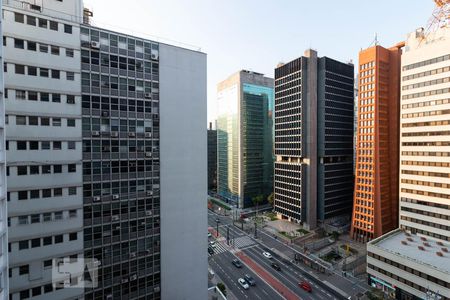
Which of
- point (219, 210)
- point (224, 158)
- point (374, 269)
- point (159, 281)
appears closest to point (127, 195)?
point (159, 281)

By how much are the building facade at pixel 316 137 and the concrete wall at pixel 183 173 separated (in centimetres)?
5789

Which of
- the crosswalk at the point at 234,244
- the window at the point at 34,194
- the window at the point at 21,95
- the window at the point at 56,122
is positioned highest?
the window at the point at 21,95

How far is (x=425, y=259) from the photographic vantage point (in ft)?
154

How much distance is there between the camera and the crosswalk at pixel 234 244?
241 ft

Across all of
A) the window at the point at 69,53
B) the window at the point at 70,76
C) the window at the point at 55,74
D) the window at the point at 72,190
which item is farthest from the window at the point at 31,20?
the window at the point at 72,190

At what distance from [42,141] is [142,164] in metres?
12.1

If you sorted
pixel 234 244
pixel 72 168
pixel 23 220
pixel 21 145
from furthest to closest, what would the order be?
1. pixel 234 244
2. pixel 72 168
3. pixel 23 220
4. pixel 21 145

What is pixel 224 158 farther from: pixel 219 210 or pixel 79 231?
pixel 79 231

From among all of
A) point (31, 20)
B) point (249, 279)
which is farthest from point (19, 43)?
point (249, 279)

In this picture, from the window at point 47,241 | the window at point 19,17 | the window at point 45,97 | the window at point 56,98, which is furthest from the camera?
the window at point 56,98

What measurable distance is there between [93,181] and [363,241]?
7886cm

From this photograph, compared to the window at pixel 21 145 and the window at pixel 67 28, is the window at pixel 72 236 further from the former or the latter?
the window at pixel 67 28

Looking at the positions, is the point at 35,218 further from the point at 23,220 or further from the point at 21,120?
the point at 21,120

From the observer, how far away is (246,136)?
4491 inches
